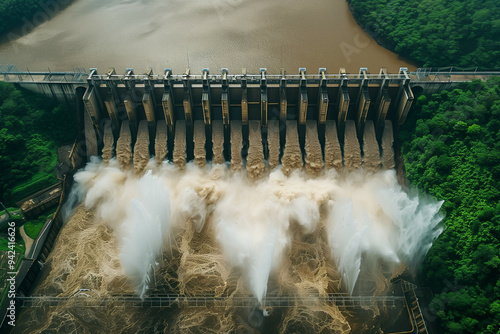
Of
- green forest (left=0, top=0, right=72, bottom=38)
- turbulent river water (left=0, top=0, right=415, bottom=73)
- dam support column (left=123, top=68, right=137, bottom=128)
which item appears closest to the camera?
dam support column (left=123, top=68, right=137, bottom=128)

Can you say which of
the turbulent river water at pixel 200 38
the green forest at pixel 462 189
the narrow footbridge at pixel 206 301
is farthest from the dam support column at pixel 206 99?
the green forest at pixel 462 189

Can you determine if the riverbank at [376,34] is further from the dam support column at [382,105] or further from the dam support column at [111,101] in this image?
the dam support column at [111,101]

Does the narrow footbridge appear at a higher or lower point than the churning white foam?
lower

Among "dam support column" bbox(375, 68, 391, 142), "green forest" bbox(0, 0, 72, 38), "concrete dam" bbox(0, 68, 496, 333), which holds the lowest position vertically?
"concrete dam" bbox(0, 68, 496, 333)

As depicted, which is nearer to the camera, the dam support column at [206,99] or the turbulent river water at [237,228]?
the turbulent river water at [237,228]

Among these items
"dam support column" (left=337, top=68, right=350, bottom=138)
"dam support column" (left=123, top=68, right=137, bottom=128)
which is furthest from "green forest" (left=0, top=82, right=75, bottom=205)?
"dam support column" (left=337, top=68, right=350, bottom=138)

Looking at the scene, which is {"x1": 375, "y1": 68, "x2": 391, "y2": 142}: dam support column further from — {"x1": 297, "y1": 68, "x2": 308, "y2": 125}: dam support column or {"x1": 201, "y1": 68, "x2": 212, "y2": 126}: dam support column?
{"x1": 201, "y1": 68, "x2": 212, "y2": 126}: dam support column
